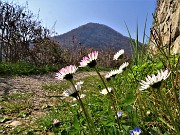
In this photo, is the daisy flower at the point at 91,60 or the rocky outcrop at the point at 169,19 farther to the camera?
the rocky outcrop at the point at 169,19

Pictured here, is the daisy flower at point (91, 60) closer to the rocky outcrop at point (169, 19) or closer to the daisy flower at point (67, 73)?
the daisy flower at point (67, 73)

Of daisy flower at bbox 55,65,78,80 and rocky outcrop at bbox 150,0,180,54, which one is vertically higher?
rocky outcrop at bbox 150,0,180,54

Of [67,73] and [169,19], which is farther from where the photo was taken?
[169,19]

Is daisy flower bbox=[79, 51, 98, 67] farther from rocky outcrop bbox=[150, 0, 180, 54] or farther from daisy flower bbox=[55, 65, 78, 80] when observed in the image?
rocky outcrop bbox=[150, 0, 180, 54]

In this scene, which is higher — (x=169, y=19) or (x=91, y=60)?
(x=169, y=19)

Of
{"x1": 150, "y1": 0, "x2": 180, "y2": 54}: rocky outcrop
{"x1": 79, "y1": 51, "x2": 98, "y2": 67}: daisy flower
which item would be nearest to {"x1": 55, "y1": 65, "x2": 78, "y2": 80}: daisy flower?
{"x1": 79, "y1": 51, "x2": 98, "y2": 67}: daisy flower

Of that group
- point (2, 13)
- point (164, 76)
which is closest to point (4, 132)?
point (164, 76)

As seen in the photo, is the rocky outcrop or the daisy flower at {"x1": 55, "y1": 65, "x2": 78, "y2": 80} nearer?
the daisy flower at {"x1": 55, "y1": 65, "x2": 78, "y2": 80}

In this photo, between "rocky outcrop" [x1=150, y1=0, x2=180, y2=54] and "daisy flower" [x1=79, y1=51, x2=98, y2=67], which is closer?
"daisy flower" [x1=79, y1=51, x2=98, y2=67]

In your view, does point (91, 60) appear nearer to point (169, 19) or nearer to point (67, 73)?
point (67, 73)

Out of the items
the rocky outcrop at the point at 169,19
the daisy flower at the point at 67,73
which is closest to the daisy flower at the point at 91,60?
the daisy flower at the point at 67,73

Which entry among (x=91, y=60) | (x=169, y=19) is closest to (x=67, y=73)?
(x=91, y=60)

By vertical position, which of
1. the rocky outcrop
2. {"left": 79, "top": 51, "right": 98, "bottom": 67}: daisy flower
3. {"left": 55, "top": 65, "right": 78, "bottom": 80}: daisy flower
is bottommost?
{"left": 55, "top": 65, "right": 78, "bottom": 80}: daisy flower

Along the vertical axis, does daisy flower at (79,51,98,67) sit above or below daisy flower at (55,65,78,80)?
above
